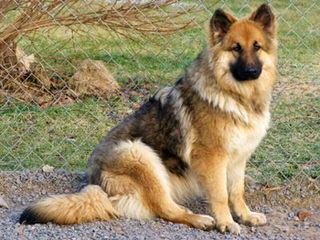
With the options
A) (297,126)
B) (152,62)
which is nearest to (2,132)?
(152,62)

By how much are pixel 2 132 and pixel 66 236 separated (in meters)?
3.11

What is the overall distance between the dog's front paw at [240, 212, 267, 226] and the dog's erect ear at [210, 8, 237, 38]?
1494 millimetres

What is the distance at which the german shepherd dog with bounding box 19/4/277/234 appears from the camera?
373cm

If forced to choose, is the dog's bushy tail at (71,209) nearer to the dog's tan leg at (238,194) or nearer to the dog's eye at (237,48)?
the dog's tan leg at (238,194)

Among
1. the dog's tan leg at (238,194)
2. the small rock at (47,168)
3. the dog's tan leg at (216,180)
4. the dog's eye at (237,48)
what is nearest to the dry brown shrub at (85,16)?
the small rock at (47,168)

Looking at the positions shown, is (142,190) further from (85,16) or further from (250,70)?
(85,16)

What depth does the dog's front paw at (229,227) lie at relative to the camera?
146 inches

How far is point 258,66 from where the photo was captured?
376 cm

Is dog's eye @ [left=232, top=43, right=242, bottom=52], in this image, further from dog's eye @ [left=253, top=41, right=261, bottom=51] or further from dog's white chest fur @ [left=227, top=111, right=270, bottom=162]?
dog's white chest fur @ [left=227, top=111, right=270, bottom=162]

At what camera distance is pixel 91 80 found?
22.4 feet

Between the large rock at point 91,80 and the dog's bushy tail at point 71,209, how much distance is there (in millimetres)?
3205

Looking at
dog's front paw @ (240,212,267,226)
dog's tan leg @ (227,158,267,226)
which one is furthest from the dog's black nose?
dog's front paw @ (240,212,267,226)

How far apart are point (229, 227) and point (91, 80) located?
12.2ft

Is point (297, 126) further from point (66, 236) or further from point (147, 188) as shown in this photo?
point (66, 236)
